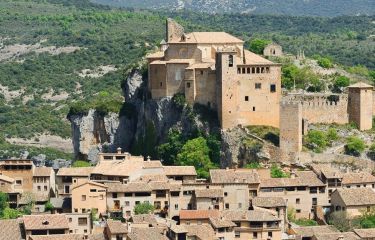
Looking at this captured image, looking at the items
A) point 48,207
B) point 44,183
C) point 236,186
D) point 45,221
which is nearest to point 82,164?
point 44,183

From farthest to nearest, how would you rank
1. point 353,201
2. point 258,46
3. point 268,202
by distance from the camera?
point 258,46
point 353,201
point 268,202

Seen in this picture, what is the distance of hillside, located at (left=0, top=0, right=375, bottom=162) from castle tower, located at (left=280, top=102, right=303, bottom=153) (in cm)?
3860

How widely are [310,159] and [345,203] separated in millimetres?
6921

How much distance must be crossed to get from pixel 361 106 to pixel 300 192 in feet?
33.4

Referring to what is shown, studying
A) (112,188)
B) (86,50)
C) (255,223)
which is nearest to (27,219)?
(112,188)

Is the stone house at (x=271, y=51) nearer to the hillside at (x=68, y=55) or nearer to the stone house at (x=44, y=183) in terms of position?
the stone house at (x=44, y=183)

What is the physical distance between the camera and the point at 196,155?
8594 cm

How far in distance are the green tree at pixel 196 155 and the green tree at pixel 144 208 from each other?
26.8 ft

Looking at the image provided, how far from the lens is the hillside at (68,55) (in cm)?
13850

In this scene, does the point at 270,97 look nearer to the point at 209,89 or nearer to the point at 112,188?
the point at 209,89

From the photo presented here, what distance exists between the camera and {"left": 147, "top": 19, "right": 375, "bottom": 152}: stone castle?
85625 mm

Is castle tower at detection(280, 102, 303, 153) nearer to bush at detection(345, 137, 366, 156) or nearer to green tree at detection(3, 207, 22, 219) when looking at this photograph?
bush at detection(345, 137, 366, 156)

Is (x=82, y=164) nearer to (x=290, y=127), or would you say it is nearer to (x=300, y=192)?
(x=290, y=127)

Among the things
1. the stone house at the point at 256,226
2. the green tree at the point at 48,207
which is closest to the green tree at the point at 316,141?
the stone house at the point at 256,226
